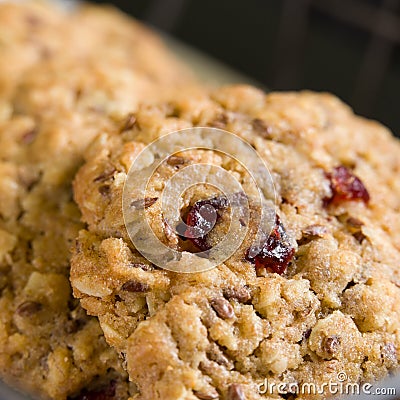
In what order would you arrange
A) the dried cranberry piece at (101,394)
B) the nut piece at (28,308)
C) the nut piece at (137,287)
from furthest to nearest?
1. the nut piece at (28,308)
2. the dried cranberry piece at (101,394)
3. the nut piece at (137,287)

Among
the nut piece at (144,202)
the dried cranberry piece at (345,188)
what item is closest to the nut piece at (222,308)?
the nut piece at (144,202)

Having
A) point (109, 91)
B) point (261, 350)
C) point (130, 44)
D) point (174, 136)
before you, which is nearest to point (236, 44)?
point (130, 44)

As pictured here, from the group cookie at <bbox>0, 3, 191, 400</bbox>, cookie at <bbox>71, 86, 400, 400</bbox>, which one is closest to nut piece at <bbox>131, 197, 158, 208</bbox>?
cookie at <bbox>71, 86, 400, 400</bbox>

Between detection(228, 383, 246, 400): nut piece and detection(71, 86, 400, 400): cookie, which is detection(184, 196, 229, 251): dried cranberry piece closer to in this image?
detection(71, 86, 400, 400): cookie

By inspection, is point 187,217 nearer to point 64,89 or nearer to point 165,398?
point 165,398

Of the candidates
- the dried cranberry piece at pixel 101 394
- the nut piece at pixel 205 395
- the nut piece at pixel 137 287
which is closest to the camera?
the nut piece at pixel 205 395

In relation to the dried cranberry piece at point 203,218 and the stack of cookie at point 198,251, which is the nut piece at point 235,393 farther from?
the dried cranberry piece at point 203,218
